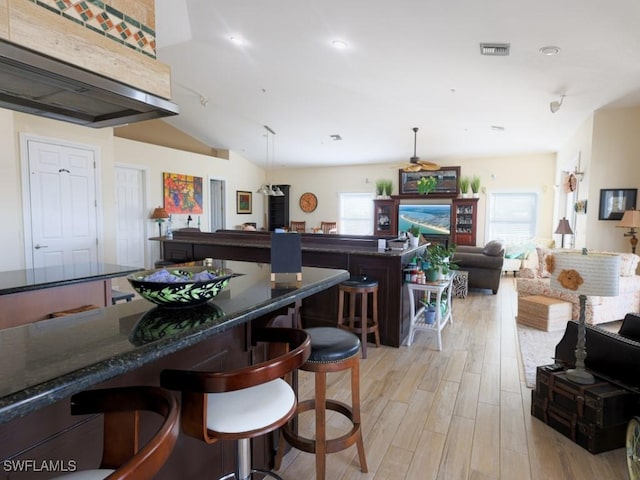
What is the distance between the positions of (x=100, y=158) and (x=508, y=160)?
8115mm

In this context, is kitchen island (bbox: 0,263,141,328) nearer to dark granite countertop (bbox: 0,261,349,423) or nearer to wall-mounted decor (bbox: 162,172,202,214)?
dark granite countertop (bbox: 0,261,349,423)

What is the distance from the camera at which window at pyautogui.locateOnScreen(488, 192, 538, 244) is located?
8.26 m

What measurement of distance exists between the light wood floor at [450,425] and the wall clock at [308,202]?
730 cm

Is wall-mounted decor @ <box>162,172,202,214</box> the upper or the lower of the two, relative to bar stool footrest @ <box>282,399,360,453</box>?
upper

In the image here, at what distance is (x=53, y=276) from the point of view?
2.33 m

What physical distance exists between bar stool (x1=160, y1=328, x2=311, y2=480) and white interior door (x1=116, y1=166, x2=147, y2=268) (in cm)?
642

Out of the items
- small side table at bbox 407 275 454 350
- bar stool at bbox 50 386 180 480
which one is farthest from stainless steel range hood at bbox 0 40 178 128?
small side table at bbox 407 275 454 350

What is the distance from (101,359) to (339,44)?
14.1 ft

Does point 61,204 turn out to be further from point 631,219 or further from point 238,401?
point 631,219

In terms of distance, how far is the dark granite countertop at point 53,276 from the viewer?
2.03 m

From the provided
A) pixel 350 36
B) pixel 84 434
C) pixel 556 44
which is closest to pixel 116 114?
pixel 84 434

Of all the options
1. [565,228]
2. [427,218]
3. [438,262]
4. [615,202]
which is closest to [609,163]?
[615,202]

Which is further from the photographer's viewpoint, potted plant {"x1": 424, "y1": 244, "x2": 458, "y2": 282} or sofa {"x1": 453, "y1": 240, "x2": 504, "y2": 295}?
sofa {"x1": 453, "y1": 240, "x2": 504, "y2": 295}

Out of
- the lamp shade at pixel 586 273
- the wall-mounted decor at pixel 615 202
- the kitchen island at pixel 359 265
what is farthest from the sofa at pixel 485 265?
the lamp shade at pixel 586 273
